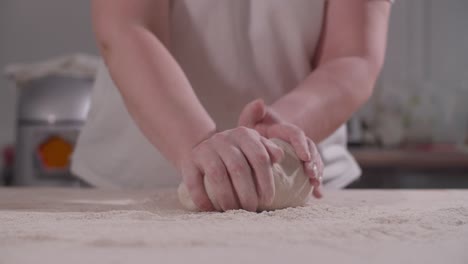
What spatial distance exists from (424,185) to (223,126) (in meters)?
1.61

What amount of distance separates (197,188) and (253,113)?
135 mm

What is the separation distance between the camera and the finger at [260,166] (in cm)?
61

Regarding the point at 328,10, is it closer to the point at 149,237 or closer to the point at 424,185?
the point at 149,237

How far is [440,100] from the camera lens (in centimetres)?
270

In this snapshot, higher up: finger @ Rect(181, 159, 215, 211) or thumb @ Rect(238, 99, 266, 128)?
thumb @ Rect(238, 99, 266, 128)

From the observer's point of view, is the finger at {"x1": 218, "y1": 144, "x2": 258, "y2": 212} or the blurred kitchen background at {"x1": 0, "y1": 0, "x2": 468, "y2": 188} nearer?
the finger at {"x1": 218, "y1": 144, "x2": 258, "y2": 212}

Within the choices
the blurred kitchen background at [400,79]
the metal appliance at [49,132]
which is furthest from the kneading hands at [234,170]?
the blurred kitchen background at [400,79]

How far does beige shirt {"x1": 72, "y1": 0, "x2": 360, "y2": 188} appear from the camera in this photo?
1.00 metres

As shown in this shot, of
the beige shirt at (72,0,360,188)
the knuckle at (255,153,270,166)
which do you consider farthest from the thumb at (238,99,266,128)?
the beige shirt at (72,0,360,188)

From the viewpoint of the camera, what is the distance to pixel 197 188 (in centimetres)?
62

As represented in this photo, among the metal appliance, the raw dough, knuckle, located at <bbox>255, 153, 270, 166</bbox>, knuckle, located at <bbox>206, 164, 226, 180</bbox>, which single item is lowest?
the metal appliance

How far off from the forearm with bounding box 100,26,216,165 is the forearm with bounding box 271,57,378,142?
0.12 metres

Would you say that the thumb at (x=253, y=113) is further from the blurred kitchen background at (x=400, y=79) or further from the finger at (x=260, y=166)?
the blurred kitchen background at (x=400, y=79)

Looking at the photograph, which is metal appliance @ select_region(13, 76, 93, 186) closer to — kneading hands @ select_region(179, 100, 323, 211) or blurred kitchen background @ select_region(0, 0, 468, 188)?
blurred kitchen background @ select_region(0, 0, 468, 188)
